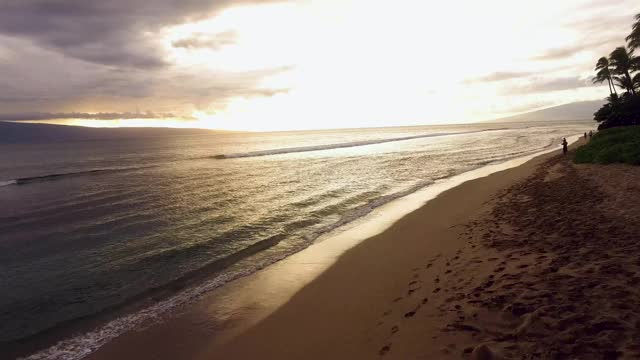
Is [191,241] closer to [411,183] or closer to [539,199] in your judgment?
[539,199]

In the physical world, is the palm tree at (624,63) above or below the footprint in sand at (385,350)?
above

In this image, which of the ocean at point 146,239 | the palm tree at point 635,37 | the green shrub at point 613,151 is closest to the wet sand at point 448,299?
the ocean at point 146,239

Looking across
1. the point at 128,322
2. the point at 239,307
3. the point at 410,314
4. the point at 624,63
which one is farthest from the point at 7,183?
the point at 624,63

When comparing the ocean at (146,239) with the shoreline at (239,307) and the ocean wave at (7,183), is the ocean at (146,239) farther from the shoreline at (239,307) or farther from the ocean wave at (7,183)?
the ocean wave at (7,183)

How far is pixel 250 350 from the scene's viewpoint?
292 inches

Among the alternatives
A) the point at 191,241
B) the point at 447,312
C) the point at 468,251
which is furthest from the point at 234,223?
the point at 447,312

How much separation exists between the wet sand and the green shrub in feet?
32.4

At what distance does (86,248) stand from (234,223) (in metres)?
6.29

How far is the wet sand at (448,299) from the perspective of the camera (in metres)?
5.70

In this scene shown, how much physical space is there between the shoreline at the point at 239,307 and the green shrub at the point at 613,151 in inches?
611

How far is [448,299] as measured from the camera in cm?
770

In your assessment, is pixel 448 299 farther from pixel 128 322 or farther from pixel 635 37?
pixel 635 37

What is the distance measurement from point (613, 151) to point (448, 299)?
917 inches

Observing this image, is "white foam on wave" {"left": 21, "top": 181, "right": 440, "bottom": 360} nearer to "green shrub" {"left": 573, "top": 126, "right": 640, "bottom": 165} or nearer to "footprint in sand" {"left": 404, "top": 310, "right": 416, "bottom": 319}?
"footprint in sand" {"left": 404, "top": 310, "right": 416, "bottom": 319}
